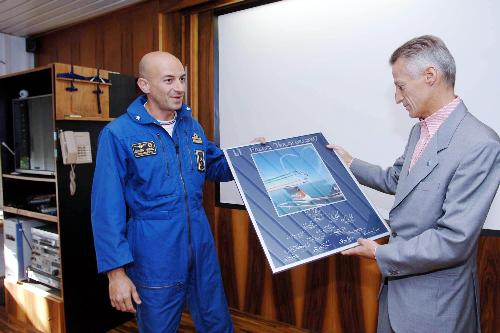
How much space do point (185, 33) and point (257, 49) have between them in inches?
24.4

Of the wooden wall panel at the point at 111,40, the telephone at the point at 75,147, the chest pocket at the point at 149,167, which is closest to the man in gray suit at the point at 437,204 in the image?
the chest pocket at the point at 149,167

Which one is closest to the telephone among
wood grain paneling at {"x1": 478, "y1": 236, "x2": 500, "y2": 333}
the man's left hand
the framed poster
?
the framed poster

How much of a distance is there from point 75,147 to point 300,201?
1478 millimetres

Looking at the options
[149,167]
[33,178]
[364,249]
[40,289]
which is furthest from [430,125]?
[40,289]

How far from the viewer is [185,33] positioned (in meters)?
2.77

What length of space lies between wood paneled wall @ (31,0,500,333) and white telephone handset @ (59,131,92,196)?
2.58 feet

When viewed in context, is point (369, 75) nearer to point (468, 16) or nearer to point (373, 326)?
point (468, 16)

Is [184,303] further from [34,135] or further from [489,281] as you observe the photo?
[34,135]

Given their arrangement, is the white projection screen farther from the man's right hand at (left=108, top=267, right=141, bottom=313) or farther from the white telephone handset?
the man's right hand at (left=108, top=267, right=141, bottom=313)

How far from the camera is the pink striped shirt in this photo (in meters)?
1.18

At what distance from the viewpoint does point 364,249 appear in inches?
52.1

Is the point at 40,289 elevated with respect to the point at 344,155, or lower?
lower

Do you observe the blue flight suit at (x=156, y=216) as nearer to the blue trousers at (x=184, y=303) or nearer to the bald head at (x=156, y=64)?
the blue trousers at (x=184, y=303)

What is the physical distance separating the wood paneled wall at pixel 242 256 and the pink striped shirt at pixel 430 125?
91 centimetres
